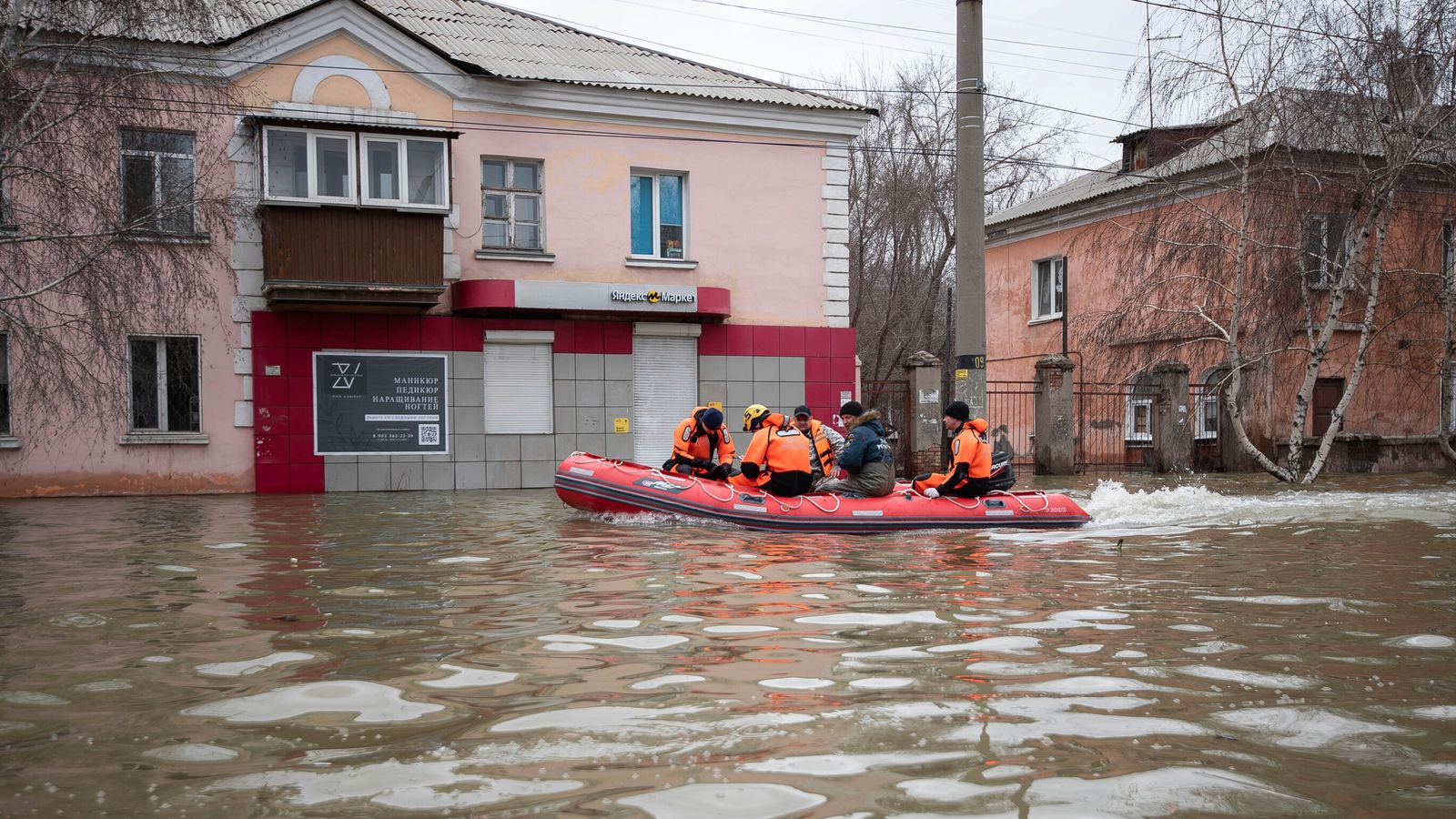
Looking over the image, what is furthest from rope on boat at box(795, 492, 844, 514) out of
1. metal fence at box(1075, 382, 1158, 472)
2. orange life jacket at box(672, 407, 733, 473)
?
metal fence at box(1075, 382, 1158, 472)

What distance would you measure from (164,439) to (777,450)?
9963 millimetres

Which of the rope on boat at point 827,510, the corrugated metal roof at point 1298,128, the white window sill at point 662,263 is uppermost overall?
the corrugated metal roof at point 1298,128

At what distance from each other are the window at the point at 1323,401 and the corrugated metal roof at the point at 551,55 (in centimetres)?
1191

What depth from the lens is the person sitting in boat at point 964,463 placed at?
12.9 meters

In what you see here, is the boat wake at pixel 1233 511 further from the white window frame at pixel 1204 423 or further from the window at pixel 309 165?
the window at pixel 309 165

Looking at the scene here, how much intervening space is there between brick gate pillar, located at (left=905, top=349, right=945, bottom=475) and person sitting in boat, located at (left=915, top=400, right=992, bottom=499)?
7633 mm

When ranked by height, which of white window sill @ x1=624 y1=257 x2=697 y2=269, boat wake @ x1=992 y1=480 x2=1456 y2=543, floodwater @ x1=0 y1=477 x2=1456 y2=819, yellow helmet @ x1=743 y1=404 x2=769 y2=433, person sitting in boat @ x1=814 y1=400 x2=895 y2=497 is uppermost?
white window sill @ x1=624 y1=257 x2=697 y2=269

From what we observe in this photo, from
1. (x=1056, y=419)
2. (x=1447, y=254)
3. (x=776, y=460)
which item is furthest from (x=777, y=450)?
(x=1447, y=254)

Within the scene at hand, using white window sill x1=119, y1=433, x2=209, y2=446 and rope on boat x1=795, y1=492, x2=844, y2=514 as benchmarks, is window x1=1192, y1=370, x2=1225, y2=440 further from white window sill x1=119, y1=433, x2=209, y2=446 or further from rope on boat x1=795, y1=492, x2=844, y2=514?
white window sill x1=119, y1=433, x2=209, y2=446

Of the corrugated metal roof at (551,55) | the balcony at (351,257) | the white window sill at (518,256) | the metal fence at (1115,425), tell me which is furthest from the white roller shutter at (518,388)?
the metal fence at (1115,425)

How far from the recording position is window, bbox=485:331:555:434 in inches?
772

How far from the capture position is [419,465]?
62.5 ft

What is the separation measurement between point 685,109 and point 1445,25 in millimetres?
11416

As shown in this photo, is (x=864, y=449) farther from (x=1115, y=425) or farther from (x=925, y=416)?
(x=1115, y=425)
